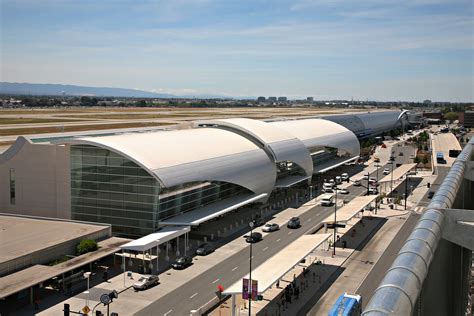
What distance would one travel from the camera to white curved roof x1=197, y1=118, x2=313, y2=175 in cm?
5268

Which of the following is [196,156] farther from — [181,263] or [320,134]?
[320,134]

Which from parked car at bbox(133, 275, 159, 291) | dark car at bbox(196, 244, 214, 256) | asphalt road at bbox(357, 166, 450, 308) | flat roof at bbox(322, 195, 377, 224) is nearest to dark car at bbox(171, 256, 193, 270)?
dark car at bbox(196, 244, 214, 256)

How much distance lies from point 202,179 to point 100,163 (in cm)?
766

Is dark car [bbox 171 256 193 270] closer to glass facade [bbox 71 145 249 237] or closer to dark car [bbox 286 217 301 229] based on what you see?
glass facade [bbox 71 145 249 237]

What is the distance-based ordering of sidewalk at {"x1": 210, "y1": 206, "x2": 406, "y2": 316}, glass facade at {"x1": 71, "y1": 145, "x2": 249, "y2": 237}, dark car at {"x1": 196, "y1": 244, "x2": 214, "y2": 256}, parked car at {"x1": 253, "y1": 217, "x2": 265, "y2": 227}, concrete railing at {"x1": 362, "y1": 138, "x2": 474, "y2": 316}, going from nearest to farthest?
concrete railing at {"x1": 362, "y1": 138, "x2": 474, "y2": 316} → sidewalk at {"x1": 210, "y1": 206, "x2": 406, "y2": 316} → dark car at {"x1": 196, "y1": 244, "x2": 214, "y2": 256} → glass facade at {"x1": 71, "y1": 145, "x2": 249, "y2": 237} → parked car at {"x1": 253, "y1": 217, "x2": 265, "y2": 227}

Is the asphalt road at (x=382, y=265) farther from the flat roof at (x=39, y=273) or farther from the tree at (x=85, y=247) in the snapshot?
the tree at (x=85, y=247)

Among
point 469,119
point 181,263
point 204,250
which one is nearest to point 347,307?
point 181,263

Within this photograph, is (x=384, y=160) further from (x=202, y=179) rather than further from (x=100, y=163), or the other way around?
(x=100, y=163)

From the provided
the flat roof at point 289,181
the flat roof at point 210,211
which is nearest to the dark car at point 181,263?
the flat roof at point 210,211

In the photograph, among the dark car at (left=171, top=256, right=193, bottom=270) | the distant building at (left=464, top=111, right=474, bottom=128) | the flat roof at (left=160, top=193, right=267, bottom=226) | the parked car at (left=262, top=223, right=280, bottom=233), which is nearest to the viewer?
the dark car at (left=171, top=256, right=193, bottom=270)

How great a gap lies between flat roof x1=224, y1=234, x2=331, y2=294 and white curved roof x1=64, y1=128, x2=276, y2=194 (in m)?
10.0

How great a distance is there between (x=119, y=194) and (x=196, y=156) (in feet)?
22.8

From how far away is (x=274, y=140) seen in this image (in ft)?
178

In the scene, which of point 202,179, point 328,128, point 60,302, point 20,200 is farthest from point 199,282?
point 328,128
